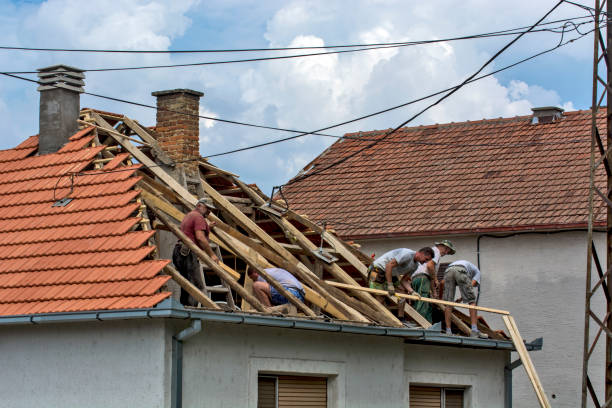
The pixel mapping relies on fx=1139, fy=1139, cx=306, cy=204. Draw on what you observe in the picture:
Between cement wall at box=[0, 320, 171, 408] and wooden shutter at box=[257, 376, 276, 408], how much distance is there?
179 cm

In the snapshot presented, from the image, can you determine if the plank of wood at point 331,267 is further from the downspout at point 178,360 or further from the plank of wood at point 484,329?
the downspout at point 178,360

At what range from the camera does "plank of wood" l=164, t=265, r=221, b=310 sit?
45.0 feet

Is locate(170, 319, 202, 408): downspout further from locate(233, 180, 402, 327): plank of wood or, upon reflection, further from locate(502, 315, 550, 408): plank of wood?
locate(502, 315, 550, 408): plank of wood

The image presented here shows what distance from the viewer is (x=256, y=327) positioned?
555 inches

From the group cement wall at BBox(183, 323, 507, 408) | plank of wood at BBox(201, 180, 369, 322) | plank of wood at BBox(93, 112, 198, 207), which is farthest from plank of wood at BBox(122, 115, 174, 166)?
cement wall at BBox(183, 323, 507, 408)

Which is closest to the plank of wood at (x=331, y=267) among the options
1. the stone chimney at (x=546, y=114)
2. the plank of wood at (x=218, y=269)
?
the plank of wood at (x=218, y=269)

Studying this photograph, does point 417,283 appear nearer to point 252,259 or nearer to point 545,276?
point 252,259

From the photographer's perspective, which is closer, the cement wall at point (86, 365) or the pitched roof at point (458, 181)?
the cement wall at point (86, 365)

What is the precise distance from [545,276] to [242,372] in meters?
10.5

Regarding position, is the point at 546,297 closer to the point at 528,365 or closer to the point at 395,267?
the point at 528,365

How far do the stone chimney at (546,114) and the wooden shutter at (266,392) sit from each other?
1413 centimetres

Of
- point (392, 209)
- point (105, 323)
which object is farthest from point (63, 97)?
point (392, 209)

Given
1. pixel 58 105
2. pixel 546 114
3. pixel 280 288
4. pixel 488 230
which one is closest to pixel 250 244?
pixel 280 288

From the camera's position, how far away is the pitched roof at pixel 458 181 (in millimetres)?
23516
